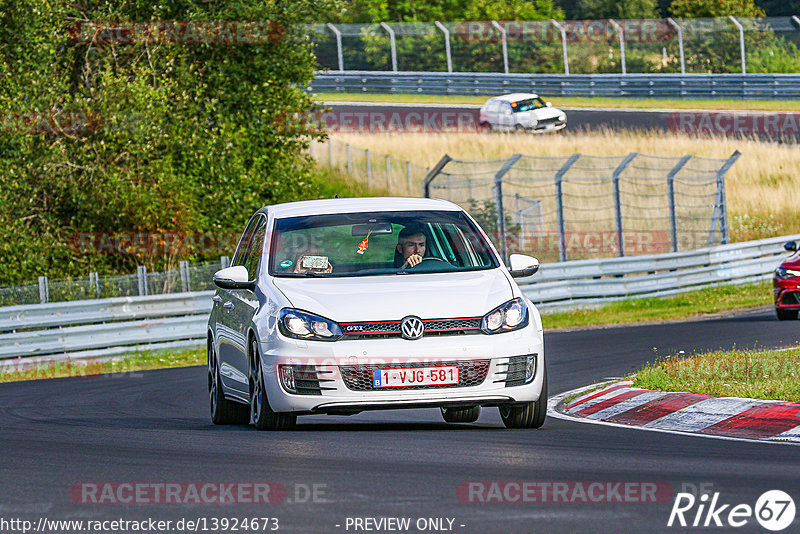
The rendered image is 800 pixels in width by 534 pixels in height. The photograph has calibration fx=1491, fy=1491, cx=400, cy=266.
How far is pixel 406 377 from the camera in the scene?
9461 millimetres

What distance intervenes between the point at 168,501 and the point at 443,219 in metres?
4.27

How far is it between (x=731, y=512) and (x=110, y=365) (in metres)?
15.1

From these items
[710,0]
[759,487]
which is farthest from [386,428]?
[710,0]

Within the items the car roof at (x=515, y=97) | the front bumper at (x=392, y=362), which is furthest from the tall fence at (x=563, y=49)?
the front bumper at (x=392, y=362)

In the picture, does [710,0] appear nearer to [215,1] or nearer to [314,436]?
[215,1]

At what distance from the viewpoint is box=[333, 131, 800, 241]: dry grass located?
135 feet

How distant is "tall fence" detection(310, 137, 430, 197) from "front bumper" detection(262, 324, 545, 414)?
97.2 feet

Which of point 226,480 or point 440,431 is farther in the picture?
point 440,431

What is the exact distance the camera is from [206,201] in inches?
1125

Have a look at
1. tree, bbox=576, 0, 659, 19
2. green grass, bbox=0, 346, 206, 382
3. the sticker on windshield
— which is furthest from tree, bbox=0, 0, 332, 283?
tree, bbox=576, 0, 659, 19

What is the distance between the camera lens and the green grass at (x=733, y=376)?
10852 millimetres

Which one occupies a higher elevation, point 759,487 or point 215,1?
point 215,1

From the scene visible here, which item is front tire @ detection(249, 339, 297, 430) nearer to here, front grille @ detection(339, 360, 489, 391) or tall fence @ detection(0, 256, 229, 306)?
front grille @ detection(339, 360, 489, 391)

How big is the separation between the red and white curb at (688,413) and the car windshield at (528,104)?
39055 mm
